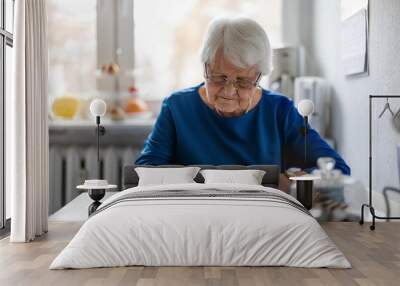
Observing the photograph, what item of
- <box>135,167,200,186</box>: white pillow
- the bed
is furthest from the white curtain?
the bed

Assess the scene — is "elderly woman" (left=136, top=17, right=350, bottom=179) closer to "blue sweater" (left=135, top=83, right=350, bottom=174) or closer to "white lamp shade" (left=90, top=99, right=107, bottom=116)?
"blue sweater" (left=135, top=83, right=350, bottom=174)

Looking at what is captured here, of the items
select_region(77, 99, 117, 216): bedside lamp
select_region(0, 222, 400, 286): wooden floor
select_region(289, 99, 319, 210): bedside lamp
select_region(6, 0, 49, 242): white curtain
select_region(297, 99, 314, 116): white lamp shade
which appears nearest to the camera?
select_region(0, 222, 400, 286): wooden floor

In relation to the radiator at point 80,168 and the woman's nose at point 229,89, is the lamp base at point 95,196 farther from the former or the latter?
the woman's nose at point 229,89

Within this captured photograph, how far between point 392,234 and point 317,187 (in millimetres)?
907

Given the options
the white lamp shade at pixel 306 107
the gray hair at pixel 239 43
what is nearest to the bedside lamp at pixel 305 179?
the white lamp shade at pixel 306 107

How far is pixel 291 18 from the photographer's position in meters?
6.48

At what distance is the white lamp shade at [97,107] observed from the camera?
622 centimetres

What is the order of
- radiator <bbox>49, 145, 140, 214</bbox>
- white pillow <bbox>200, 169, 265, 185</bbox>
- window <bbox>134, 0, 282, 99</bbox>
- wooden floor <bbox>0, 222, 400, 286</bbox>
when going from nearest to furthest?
1. wooden floor <bbox>0, 222, 400, 286</bbox>
2. white pillow <bbox>200, 169, 265, 185</bbox>
3. window <bbox>134, 0, 282, 99</bbox>
4. radiator <bbox>49, 145, 140, 214</bbox>

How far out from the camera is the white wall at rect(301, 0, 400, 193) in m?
5.81

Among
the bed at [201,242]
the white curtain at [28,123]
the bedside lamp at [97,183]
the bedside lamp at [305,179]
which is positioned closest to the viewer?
the bed at [201,242]

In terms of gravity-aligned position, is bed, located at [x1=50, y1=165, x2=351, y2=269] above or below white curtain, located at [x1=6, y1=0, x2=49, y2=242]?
below

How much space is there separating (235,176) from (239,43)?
1260 millimetres

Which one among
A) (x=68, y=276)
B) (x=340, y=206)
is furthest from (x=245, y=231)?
(x=340, y=206)

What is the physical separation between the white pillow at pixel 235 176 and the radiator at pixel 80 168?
98 cm
